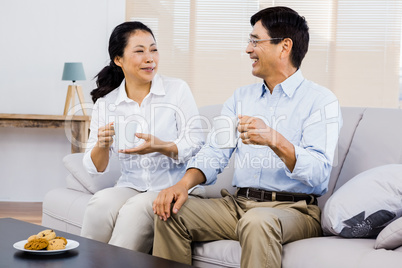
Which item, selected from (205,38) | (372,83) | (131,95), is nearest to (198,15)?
(205,38)

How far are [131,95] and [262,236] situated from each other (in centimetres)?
105

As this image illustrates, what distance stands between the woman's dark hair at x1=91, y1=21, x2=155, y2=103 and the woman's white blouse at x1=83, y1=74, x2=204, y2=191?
12cm

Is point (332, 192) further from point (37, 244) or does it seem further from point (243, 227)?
point (37, 244)

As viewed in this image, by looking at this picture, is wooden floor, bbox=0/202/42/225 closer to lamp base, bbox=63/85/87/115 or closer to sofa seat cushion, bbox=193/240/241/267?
lamp base, bbox=63/85/87/115

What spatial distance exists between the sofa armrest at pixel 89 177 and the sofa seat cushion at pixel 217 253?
2.68 feet

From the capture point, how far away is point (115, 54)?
2.46m

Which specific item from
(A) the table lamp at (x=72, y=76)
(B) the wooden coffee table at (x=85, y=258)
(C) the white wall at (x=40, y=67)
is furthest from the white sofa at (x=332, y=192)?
(C) the white wall at (x=40, y=67)

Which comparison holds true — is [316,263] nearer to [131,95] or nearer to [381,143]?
[381,143]

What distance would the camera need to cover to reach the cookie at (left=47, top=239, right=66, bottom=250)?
1498mm

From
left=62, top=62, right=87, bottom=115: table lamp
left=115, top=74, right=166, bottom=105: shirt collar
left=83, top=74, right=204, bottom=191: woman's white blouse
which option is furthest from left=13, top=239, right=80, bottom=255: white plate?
left=62, top=62, right=87, bottom=115: table lamp

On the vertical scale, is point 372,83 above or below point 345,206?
above

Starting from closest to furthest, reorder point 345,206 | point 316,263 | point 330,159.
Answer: point 316,263
point 345,206
point 330,159

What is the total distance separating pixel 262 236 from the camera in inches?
63.3

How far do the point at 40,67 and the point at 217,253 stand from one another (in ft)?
12.2
